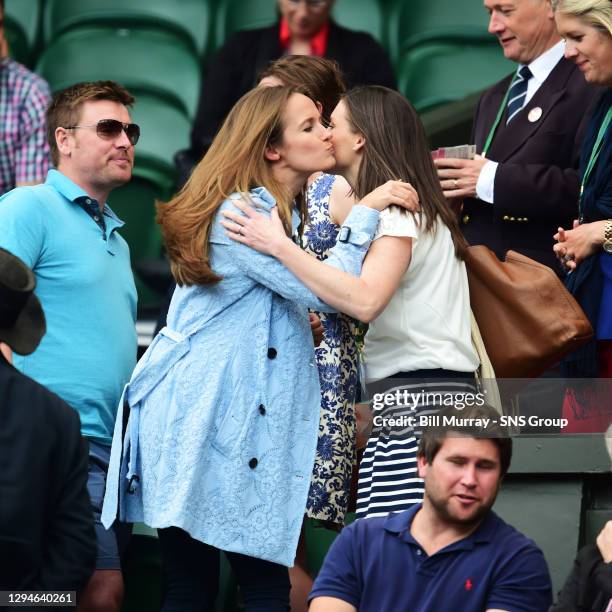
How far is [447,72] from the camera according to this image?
7.79 metres

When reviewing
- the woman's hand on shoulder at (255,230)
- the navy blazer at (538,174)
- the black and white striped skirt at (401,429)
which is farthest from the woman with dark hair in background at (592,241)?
the woman's hand on shoulder at (255,230)

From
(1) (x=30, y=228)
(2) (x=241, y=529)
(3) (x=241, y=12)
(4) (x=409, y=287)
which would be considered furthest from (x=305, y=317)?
(3) (x=241, y=12)

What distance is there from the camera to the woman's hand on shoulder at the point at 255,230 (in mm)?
3871

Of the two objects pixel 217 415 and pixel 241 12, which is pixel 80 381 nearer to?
pixel 217 415

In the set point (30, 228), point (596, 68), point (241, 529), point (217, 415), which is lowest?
point (241, 529)

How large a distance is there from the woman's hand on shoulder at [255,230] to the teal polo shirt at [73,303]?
663 millimetres

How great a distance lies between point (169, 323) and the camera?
13.2ft

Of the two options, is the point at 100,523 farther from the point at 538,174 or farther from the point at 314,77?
the point at 538,174

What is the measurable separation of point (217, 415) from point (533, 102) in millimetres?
1748

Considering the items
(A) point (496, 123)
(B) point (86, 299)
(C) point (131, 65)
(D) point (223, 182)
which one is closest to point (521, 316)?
(D) point (223, 182)

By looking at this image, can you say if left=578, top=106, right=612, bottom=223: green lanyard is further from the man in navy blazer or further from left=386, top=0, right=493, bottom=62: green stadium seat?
left=386, top=0, right=493, bottom=62: green stadium seat

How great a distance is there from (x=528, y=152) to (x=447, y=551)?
1654mm

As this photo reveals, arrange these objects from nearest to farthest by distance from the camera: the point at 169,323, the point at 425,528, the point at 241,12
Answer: the point at 425,528 → the point at 169,323 → the point at 241,12

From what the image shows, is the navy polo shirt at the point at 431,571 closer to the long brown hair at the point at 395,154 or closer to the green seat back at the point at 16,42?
the long brown hair at the point at 395,154
